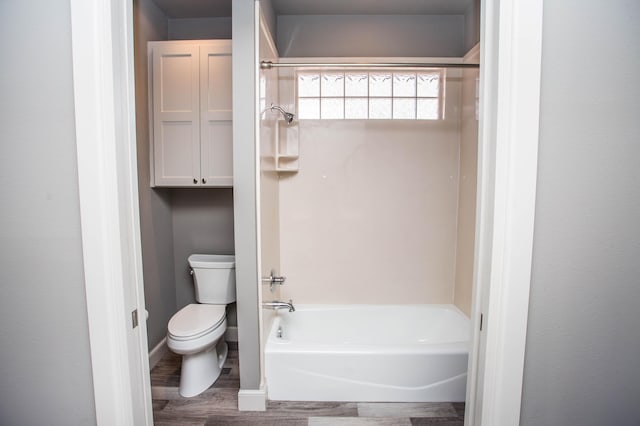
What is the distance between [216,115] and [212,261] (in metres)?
1.13

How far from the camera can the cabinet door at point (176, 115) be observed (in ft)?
7.15

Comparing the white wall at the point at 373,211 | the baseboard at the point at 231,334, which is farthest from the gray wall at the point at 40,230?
the baseboard at the point at 231,334

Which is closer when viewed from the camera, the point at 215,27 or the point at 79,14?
the point at 79,14

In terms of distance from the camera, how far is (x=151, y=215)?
2.28m

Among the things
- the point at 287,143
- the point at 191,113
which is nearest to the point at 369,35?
the point at 287,143

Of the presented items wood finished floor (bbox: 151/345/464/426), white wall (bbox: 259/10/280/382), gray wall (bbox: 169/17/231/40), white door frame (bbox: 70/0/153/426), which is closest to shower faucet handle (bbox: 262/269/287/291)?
white wall (bbox: 259/10/280/382)

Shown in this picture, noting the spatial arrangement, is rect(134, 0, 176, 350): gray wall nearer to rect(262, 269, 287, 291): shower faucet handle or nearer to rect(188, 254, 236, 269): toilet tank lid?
rect(188, 254, 236, 269): toilet tank lid

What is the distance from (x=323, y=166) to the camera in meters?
2.43

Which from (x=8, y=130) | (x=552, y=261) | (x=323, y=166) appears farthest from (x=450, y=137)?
(x=8, y=130)

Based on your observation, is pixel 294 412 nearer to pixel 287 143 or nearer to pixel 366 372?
pixel 366 372

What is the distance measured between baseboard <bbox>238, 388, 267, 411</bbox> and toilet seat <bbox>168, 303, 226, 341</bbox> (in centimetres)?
45

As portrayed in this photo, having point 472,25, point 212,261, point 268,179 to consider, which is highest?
point 472,25

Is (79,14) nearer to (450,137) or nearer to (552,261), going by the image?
(552,261)

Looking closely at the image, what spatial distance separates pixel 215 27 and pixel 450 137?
213 cm
